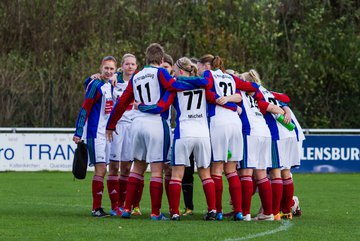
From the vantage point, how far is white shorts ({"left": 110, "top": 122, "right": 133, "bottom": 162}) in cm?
1352

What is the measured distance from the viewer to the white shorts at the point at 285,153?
13578 mm

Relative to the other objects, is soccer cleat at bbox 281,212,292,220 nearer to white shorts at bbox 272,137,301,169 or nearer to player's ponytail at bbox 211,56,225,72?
white shorts at bbox 272,137,301,169

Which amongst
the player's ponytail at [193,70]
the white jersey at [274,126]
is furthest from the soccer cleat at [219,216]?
the player's ponytail at [193,70]

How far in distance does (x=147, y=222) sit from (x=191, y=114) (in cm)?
141

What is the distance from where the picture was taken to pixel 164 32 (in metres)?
38.6

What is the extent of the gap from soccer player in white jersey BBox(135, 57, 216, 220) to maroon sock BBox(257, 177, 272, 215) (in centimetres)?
74

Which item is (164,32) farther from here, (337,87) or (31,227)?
(31,227)

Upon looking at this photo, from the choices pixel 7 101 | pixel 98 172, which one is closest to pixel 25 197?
pixel 98 172

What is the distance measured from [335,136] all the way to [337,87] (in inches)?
434

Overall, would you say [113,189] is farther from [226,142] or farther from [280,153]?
[280,153]

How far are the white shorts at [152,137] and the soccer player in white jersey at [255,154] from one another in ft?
3.45

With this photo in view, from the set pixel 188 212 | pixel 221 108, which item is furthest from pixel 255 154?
pixel 188 212

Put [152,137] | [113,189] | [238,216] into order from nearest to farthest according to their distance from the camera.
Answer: [152,137] < [238,216] < [113,189]

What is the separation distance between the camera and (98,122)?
1361 cm
